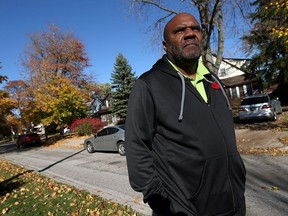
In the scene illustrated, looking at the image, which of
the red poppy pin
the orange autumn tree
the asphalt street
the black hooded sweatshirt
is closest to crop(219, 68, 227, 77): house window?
the orange autumn tree

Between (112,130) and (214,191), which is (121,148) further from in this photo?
(214,191)

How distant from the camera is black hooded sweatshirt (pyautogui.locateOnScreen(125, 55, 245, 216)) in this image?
77.1 inches

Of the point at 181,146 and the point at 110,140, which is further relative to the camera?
the point at 110,140

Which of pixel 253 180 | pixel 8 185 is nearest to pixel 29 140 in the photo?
pixel 8 185

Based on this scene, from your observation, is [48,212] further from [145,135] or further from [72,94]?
[72,94]

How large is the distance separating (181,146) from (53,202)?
5222 mm

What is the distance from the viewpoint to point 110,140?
47.8 ft

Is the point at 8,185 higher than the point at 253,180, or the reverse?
the point at 8,185

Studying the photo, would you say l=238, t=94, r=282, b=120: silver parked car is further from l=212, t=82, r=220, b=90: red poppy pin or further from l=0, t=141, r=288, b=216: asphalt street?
l=212, t=82, r=220, b=90: red poppy pin

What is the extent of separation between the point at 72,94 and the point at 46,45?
47.6ft

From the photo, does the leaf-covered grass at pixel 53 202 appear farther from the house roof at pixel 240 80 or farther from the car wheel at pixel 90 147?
the house roof at pixel 240 80

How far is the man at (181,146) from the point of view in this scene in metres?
1.96

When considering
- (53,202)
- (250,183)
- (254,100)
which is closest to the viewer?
(53,202)

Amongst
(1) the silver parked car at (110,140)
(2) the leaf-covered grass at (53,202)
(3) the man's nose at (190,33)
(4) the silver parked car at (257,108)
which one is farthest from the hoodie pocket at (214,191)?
(4) the silver parked car at (257,108)
